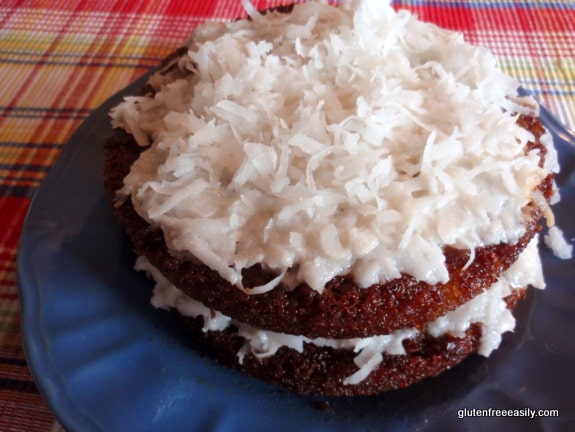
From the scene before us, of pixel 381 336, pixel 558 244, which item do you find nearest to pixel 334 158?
pixel 381 336

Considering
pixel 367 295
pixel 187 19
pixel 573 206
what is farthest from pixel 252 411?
pixel 187 19

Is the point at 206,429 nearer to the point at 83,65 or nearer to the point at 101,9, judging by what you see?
the point at 83,65

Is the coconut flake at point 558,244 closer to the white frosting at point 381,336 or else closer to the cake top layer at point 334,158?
the white frosting at point 381,336

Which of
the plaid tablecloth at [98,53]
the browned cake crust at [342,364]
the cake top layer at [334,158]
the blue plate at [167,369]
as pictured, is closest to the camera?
the cake top layer at [334,158]

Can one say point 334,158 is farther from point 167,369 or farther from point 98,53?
point 98,53

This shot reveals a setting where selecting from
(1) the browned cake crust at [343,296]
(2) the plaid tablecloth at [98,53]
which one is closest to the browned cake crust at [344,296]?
(1) the browned cake crust at [343,296]

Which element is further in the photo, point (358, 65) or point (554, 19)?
point (554, 19)
